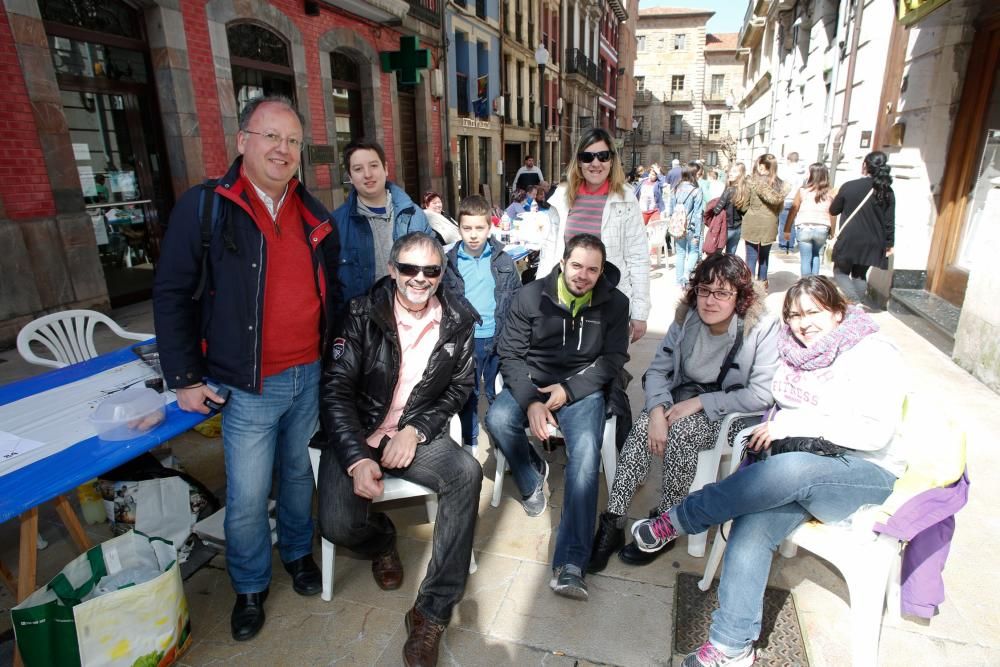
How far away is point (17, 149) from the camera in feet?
17.1

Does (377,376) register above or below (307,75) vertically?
below

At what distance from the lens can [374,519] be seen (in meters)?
2.46

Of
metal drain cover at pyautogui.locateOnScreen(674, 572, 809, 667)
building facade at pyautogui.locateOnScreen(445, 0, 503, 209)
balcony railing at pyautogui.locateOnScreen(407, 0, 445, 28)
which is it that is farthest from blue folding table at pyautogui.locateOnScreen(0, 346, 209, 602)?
building facade at pyautogui.locateOnScreen(445, 0, 503, 209)

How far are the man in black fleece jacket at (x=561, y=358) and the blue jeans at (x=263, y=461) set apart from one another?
944 mm

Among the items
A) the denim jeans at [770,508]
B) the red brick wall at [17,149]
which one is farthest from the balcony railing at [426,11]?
the denim jeans at [770,508]

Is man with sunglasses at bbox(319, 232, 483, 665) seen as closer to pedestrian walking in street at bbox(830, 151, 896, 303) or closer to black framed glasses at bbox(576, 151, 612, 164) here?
black framed glasses at bbox(576, 151, 612, 164)

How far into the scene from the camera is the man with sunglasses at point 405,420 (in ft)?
7.27

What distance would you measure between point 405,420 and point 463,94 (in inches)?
611

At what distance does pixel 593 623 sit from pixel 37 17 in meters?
6.92

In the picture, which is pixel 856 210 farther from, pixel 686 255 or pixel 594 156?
pixel 594 156

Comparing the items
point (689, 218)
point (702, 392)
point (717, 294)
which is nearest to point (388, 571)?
point (702, 392)

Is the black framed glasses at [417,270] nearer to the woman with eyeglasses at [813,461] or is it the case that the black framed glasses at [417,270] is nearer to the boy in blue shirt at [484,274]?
the boy in blue shirt at [484,274]

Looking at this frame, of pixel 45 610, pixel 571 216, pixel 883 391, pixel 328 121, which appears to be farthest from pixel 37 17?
pixel 883 391

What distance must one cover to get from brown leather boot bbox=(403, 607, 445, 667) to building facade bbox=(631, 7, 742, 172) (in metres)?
48.6
